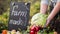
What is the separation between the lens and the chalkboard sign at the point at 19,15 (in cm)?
364

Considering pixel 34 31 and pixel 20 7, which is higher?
pixel 20 7

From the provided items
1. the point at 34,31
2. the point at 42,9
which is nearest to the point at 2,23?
the point at 42,9

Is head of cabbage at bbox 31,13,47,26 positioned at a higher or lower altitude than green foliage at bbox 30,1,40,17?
lower

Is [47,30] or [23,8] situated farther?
[23,8]

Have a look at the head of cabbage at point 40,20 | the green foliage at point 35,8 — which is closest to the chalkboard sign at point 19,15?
the green foliage at point 35,8

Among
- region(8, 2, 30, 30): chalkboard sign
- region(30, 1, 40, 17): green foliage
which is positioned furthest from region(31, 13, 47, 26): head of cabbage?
region(30, 1, 40, 17): green foliage

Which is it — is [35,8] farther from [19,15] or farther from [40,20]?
[40,20]

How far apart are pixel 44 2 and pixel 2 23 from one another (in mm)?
1124

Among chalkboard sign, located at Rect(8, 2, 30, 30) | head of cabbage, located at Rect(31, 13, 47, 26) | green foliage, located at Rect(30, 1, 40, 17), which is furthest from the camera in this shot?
green foliage, located at Rect(30, 1, 40, 17)

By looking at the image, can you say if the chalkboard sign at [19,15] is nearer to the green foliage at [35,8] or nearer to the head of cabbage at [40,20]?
the green foliage at [35,8]

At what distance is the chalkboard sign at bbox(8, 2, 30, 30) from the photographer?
11.9ft

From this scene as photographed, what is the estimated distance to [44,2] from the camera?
3.22 metres

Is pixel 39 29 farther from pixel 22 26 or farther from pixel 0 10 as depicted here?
pixel 0 10

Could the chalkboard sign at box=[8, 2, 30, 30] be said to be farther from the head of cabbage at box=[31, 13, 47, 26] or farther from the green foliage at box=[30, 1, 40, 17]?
the head of cabbage at box=[31, 13, 47, 26]
